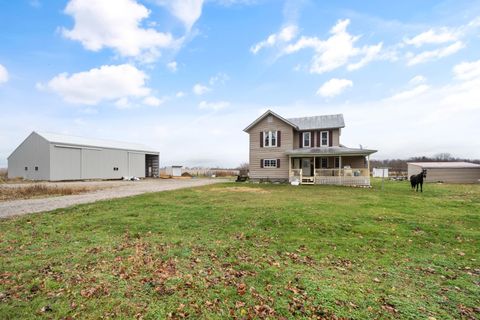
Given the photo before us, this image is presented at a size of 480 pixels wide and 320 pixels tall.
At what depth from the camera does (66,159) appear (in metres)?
28.9

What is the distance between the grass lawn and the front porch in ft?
43.8

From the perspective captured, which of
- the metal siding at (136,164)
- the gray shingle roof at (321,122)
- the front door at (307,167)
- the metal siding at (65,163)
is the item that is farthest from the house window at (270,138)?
the metal siding at (65,163)

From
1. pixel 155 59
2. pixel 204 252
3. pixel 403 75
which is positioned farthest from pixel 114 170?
pixel 403 75

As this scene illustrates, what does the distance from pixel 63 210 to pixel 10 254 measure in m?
5.33

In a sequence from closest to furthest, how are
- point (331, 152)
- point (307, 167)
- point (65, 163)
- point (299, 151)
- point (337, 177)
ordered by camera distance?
point (331, 152) < point (337, 177) < point (299, 151) < point (307, 167) < point (65, 163)

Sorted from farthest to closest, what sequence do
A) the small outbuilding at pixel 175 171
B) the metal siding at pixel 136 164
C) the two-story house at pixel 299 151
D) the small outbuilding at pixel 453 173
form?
the small outbuilding at pixel 175 171, the metal siding at pixel 136 164, the small outbuilding at pixel 453 173, the two-story house at pixel 299 151

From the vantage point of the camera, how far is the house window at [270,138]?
24.3 m

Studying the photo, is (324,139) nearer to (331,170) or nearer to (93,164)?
(331,170)

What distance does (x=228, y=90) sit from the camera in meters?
24.2

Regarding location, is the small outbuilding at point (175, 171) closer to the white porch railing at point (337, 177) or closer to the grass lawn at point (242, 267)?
the white porch railing at point (337, 177)

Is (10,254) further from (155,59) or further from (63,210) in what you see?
(155,59)

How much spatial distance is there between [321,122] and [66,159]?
31484 mm

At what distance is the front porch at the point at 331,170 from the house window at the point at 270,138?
97.5 inches

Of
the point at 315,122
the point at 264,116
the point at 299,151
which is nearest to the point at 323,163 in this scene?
the point at 299,151
